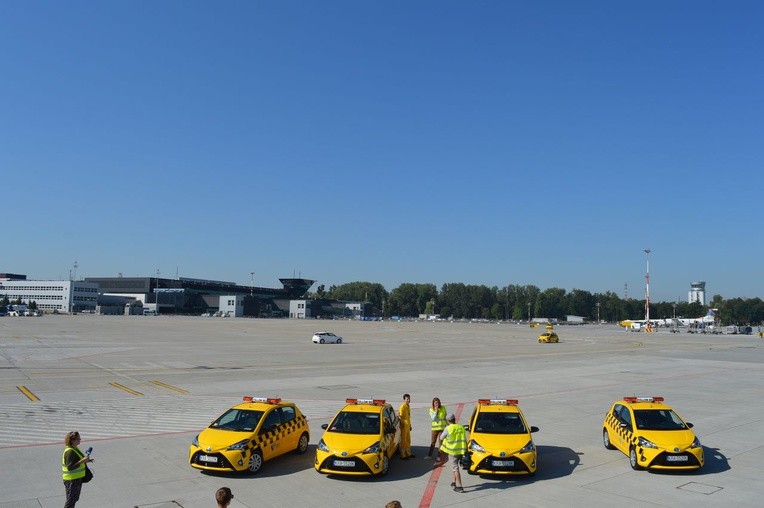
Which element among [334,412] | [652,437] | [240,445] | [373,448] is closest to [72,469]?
[240,445]

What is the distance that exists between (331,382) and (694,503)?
866 inches

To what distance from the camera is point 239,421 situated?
15.0m

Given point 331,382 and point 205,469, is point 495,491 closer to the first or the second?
point 205,469

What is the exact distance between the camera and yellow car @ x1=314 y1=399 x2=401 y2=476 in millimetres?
13414

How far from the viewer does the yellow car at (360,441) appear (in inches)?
528

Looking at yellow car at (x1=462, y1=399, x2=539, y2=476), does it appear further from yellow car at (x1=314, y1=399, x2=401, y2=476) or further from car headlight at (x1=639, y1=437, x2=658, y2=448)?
car headlight at (x1=639, y1=437, x2=658, y2=448)

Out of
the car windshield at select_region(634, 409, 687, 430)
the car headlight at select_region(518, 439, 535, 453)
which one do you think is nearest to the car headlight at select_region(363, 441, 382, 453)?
the car headlight at select_region(518, 439, 535, 453)

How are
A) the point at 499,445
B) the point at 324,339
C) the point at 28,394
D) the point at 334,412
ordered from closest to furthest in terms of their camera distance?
the point at 499,445, the point at 334,412, the point at 28,394, the point at 324,339

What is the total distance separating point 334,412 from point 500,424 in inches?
363

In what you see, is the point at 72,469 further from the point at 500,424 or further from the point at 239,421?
the point at 500,424

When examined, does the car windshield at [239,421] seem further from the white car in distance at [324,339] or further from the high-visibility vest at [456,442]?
the white car in distance at [324,339]

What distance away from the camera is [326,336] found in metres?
70.2

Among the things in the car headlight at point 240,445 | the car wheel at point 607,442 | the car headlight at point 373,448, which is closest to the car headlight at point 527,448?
the car headlight at point 373,448

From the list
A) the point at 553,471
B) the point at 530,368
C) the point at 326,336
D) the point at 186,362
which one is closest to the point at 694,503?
the point at 553,471
